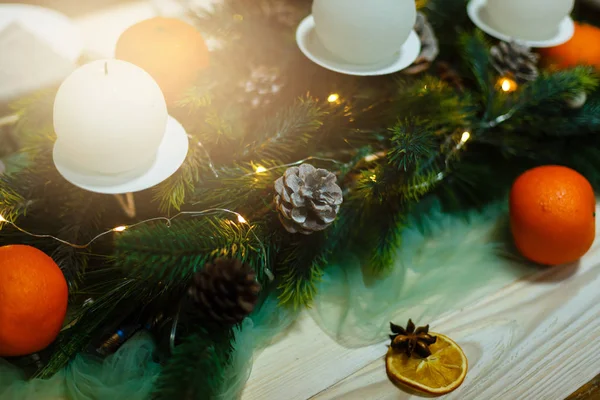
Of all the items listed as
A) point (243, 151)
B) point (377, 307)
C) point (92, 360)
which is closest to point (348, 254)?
point (377, 307)

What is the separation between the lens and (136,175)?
539 mm

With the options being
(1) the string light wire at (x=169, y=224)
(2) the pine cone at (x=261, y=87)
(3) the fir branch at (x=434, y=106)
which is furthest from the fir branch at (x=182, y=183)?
(3) the fir branch at (x=434, y=106)

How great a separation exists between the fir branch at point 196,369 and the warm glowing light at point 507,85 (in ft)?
1.65

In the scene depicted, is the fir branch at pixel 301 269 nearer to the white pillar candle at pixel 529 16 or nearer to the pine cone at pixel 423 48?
the pine cone at pixel 423 48

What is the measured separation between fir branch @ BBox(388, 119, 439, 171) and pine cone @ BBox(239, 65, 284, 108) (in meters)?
0.17

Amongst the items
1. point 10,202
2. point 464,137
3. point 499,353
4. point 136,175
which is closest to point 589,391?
point 499,353

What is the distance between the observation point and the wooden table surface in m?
0.56

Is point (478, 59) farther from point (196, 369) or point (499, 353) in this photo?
point (196, 369)

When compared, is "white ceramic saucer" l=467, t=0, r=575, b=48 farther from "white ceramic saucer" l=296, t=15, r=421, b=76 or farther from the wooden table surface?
the wooden table surface

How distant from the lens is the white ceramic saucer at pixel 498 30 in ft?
2.57

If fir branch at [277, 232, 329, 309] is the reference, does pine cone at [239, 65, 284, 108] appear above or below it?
above

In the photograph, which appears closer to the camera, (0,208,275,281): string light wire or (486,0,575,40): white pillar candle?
(0,208,275,281): string light wire

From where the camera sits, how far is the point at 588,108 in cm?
78

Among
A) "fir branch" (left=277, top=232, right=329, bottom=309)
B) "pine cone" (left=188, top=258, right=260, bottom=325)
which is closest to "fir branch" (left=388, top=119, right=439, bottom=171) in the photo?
"fir branch" (left=277, top=232, right=329, bottom=309)
